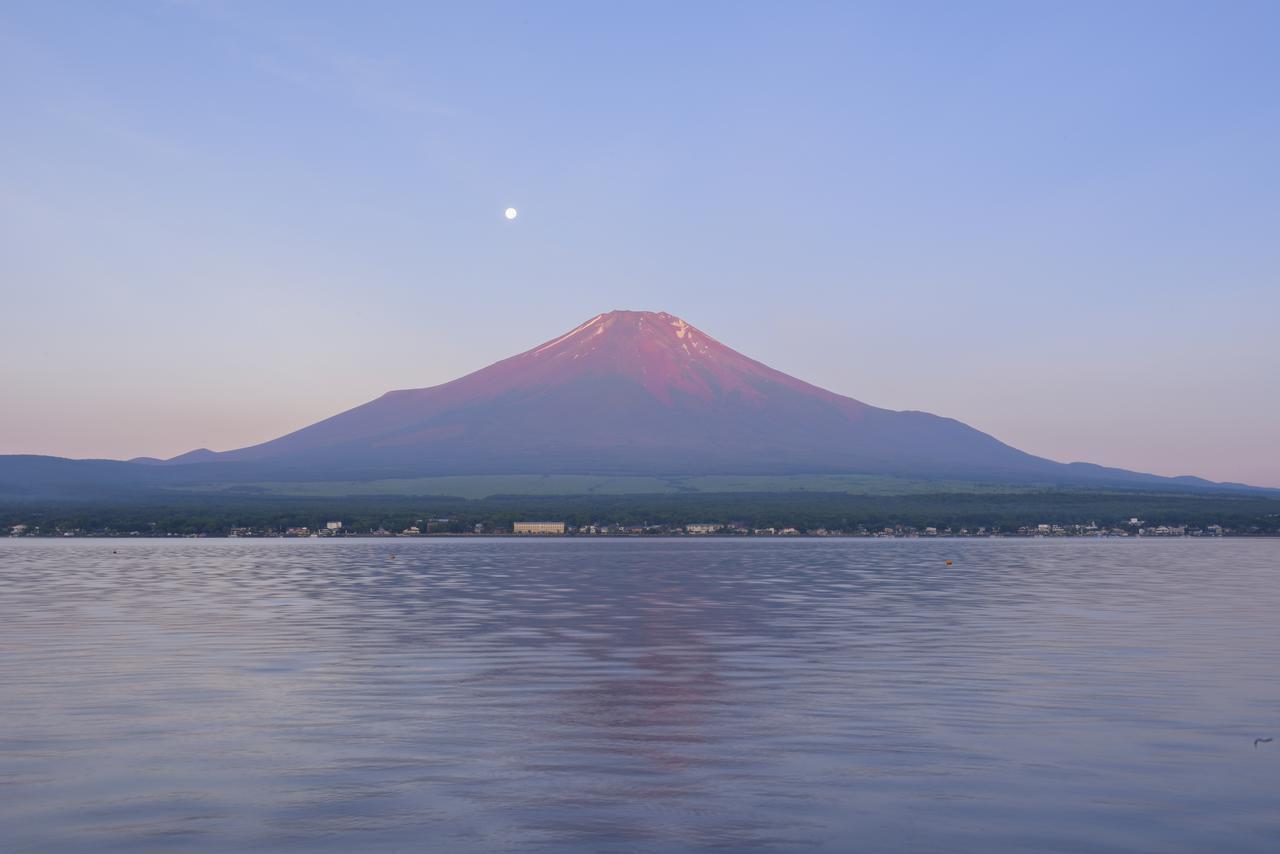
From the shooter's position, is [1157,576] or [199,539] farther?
[199,539]

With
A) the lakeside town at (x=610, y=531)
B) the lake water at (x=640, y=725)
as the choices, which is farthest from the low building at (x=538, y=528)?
the lake water at (x=640, y=725)

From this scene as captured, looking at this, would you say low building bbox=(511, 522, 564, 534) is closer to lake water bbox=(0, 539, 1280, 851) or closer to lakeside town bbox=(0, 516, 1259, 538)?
lakeside town bbox=(0, 516, 1259, 538)

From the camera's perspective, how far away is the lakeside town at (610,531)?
598ft

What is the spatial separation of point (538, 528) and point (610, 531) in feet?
35.8

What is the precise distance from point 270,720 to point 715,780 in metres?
10.8

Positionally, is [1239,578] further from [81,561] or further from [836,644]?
[81,561]

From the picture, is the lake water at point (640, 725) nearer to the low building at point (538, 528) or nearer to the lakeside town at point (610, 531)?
the lakeside town at point (610, 531)

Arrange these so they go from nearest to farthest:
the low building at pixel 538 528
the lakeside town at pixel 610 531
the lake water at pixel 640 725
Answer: the lake water at pixel 640 725, the lakeside town at pixel 610 531, the low building at pixel 538 528

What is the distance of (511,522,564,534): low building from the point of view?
619ft

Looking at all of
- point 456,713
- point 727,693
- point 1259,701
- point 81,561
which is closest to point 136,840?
point 456,713

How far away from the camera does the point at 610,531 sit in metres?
194

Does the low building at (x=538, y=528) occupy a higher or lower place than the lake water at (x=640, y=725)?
higher

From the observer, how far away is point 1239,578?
79938mm

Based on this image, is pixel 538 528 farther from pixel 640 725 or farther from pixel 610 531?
pixel 640 725
